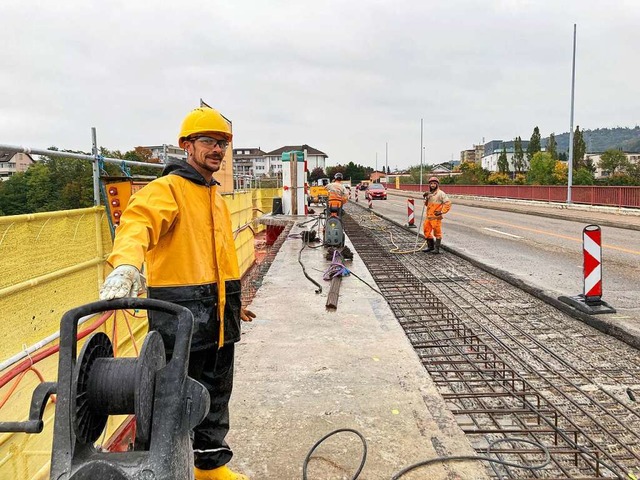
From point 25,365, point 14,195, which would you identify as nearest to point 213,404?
point 25,365

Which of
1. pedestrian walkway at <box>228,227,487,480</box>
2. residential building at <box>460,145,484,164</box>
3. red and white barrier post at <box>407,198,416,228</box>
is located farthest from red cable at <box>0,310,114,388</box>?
residential building at <box>460,145,484,164</box>

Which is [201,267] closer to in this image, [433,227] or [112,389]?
[112,389]

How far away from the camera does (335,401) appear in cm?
366

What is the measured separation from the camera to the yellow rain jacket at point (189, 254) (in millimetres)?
2369

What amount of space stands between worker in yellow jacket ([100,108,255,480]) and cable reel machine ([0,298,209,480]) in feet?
2.27

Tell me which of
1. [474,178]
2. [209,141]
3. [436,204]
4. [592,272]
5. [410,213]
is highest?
[474,178]

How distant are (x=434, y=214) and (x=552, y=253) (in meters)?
2.82

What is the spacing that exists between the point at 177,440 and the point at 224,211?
4.73 ft

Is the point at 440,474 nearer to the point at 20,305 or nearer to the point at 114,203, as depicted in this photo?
the point at 20,305

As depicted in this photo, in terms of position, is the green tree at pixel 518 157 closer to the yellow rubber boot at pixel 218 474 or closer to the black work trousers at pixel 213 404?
the black work trousers at pixel 213 404

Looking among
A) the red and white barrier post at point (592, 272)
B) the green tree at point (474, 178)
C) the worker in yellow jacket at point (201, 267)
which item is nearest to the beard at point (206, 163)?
the worker in yellow jacket at point (201, 267)

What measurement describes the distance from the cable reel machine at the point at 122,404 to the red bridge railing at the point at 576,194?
23.8 meters

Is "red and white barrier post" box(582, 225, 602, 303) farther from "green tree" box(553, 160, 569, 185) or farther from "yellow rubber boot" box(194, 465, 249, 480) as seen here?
"green tree" box(553, 160, 569, 185)

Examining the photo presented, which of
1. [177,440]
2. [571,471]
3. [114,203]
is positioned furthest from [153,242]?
[571,471]
